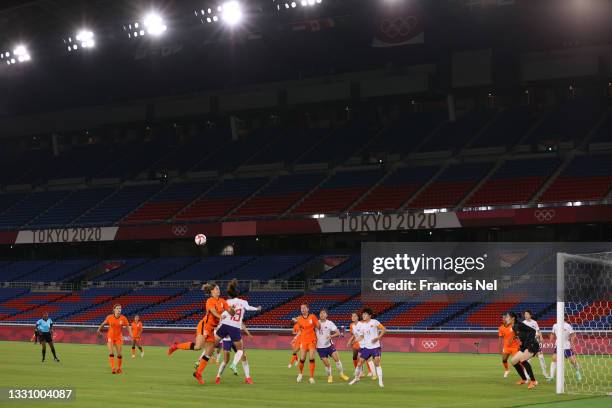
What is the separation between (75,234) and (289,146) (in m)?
16.1

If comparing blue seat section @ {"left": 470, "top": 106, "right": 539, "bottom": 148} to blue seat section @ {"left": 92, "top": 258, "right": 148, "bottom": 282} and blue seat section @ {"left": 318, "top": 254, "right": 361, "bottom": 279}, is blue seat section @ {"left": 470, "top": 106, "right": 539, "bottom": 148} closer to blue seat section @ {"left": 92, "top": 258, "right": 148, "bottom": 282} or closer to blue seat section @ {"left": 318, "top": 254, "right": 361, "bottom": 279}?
blue seat section @ {"left": 318, "top": 254, "right": 361, "bottom": 279}

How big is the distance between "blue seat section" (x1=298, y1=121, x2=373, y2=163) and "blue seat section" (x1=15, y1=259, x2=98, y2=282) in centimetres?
1852

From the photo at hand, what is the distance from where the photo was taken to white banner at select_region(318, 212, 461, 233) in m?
53.4

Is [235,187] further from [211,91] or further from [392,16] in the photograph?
[392,16]

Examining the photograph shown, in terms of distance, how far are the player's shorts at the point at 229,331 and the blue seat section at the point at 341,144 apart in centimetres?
4051

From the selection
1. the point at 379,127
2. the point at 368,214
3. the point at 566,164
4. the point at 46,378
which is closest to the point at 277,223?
the point at 368,214

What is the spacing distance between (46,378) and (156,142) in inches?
1933

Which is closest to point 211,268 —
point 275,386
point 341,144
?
point 341,144

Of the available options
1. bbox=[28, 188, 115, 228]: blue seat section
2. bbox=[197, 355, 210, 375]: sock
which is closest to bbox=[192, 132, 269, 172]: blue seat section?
bbox=[28, 188, 115, 228]: blue seat section

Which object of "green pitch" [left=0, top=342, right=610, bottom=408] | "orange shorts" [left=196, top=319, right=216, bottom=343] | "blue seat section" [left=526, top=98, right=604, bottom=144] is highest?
"blue seat section" [left=526, top=98, right=604, bottom=144]

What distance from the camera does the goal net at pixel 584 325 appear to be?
77.0ft

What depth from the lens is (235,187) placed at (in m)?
67.1

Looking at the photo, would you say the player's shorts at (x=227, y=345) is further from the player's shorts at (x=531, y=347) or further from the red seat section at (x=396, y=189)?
the red seat section at (x=396, y=189)

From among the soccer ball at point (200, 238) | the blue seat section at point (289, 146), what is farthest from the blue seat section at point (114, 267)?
the blue seat section at point (289, 146)
